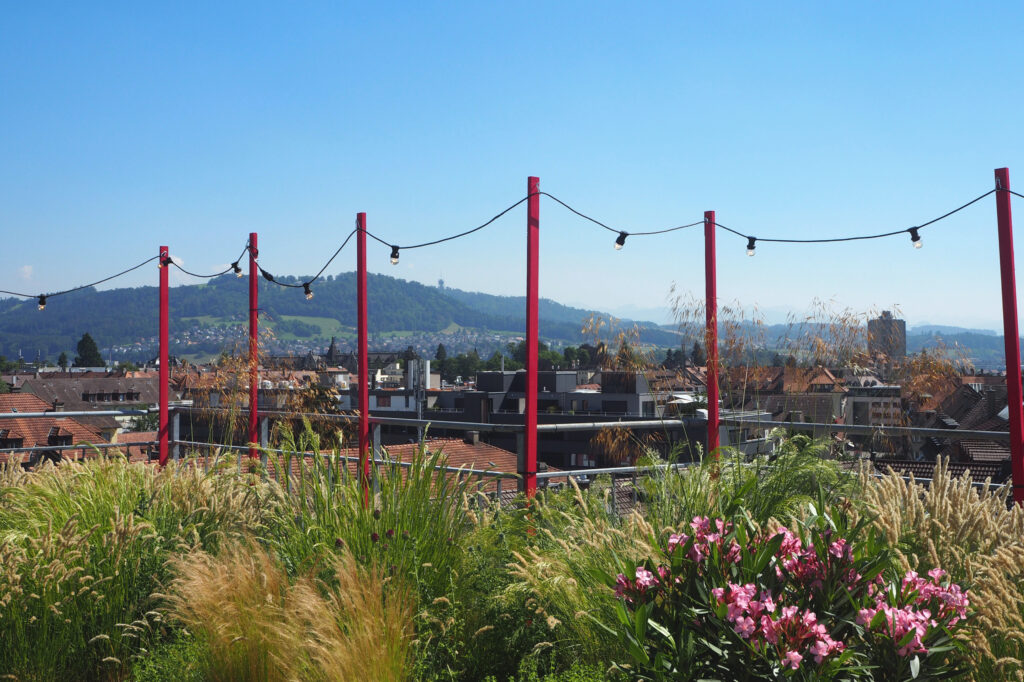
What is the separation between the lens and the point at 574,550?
10.4 ft

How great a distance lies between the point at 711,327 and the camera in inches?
232

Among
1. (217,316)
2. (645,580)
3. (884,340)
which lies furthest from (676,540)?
(217,316)

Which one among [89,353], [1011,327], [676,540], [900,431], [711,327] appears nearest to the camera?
[676,540]

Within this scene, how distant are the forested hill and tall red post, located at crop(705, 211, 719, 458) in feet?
196

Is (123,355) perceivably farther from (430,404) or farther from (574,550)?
(574,550)

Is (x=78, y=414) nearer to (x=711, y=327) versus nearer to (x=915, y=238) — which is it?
(x=711, y=327)

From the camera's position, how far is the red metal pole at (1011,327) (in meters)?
4.54

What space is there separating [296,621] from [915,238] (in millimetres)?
4853

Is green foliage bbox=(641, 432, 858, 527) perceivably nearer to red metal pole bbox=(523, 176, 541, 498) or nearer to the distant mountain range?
red metal pole bbox=(523, 176, 541, 498)

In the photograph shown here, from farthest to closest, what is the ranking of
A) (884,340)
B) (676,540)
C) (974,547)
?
(884,340), (974,547), (676,540)

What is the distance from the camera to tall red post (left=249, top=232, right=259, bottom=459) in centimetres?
779

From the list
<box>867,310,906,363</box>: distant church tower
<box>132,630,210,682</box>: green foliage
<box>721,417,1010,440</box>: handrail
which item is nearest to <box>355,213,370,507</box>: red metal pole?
<box>721,417,1010,440</box>: handrail

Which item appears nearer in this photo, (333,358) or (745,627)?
(745,627)

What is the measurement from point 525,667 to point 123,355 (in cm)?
11279
